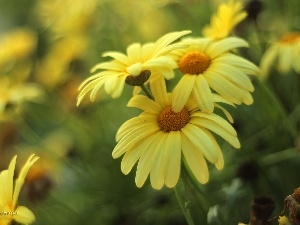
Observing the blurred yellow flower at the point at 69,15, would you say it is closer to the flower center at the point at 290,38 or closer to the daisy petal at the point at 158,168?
the flower center at the point at 290,38

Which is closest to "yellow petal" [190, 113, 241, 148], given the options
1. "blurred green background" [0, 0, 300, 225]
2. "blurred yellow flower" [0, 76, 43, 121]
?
"blurred green background" [0, 0, 300, 225]

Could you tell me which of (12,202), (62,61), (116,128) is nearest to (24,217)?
(12,202)

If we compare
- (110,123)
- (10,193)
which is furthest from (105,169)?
(10,193)

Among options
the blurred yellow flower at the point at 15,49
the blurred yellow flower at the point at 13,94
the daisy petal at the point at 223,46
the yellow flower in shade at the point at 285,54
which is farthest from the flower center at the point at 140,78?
the blurred yellow flower at the point at 15,49

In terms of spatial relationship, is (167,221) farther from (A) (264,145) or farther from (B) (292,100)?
(B) (292,100)

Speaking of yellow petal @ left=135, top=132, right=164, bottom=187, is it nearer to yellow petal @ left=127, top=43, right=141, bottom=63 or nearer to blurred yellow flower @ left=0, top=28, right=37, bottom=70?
yellow petal @ left=127, top=43, right=141, bottom=63

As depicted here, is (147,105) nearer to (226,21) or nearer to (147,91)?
(147,91)

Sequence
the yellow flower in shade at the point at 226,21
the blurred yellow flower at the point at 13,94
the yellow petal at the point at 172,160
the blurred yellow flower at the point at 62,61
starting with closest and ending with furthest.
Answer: the yellow petal at the point at 172,160
the yellow flower in shade at the point at 226,21
the blurred yellow flower at the point at 13,94
the blurred yellow flower at the point at 62,61
